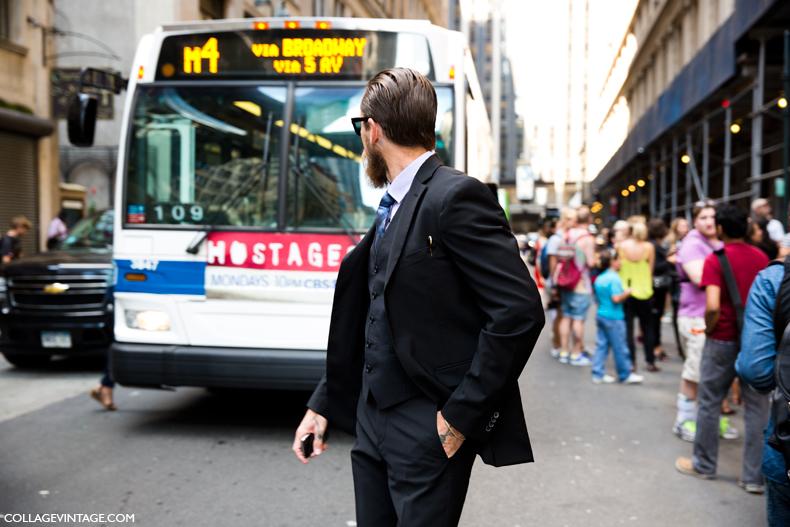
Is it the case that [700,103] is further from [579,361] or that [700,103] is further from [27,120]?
[27,120]

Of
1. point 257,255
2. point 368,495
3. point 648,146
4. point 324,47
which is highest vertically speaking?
point 648,146

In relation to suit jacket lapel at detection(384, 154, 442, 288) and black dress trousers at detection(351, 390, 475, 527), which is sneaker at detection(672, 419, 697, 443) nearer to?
black dress trousers at detection(351, 390, 475, 527)

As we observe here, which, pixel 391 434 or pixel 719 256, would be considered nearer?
pixel 391 434

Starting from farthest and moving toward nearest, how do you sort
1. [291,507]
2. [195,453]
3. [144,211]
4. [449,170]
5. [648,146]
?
[648,146], [144,211], [195,453], [291,507], [449,170]

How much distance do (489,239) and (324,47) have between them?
4.25 meters

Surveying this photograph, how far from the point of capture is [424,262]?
212cm

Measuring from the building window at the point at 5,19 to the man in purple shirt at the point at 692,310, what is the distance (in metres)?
16.8

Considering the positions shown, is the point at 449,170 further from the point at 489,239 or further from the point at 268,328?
the point at 268,328

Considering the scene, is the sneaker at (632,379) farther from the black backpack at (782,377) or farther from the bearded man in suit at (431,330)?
the bearded man in suit at (431,330)

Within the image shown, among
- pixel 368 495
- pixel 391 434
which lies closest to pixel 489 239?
pixel 391 434

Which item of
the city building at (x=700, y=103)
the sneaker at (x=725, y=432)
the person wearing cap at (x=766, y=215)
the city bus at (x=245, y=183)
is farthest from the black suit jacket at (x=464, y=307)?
the city building at (x=700, y=103)

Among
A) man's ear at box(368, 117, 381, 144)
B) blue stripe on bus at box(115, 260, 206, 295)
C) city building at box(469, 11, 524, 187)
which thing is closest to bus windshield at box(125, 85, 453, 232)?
blue stripe on bus at box(115, 260, 206, 295)

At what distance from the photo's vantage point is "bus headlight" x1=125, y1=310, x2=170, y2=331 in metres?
5.84

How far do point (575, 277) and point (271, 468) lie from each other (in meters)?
5.59
